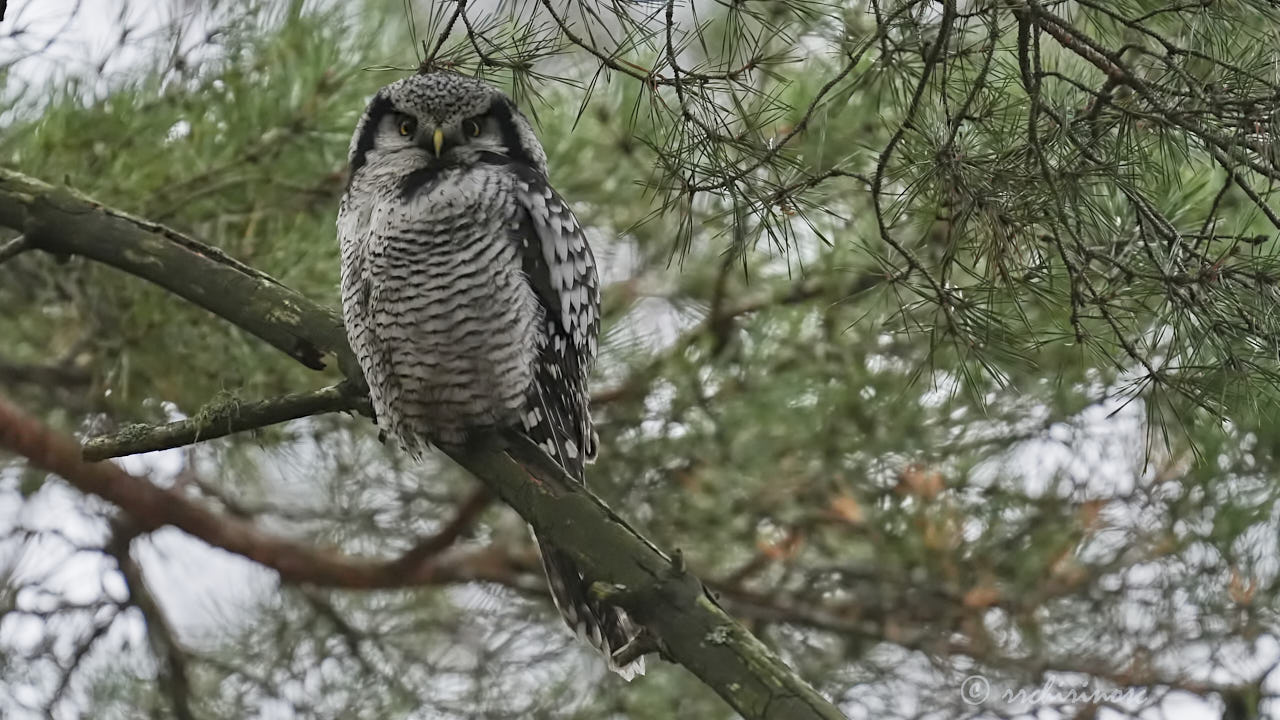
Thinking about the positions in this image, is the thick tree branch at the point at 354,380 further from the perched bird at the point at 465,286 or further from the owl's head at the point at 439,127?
the owl's head at the point at 439,127

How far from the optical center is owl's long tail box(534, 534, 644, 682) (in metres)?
2.26

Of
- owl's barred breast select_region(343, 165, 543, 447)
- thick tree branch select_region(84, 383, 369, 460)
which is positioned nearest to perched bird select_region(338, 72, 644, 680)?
owl's barred breast select_region(343, 165, 543, 447)

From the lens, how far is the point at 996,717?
3096 millimetres

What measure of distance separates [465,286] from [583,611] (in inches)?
23.6

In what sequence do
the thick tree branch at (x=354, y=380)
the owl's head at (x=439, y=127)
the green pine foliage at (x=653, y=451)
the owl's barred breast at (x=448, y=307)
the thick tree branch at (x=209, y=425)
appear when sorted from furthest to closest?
the green pine foliage at (x=653, y=451)
the owl's head at (x=439, y=127)
the owl's barred breast at (x=448, y=307)
the thick tree branch at (x=209, y=425)
the thick tree branch at (x=354, y=380)

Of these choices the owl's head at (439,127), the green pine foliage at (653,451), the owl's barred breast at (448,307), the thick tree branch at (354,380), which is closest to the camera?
the thick tree branch at (354,380)

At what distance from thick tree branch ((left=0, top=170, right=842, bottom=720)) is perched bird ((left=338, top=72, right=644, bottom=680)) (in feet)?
0.32

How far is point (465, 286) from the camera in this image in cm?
218

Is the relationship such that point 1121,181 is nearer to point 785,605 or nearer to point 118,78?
point 785,605

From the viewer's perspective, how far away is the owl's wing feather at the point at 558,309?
2.24 metres

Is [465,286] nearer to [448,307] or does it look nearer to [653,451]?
[448,307]

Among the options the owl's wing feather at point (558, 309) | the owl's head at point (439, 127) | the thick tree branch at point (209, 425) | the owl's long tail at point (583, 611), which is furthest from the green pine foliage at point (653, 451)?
the thick tree branch at point (209, 425)

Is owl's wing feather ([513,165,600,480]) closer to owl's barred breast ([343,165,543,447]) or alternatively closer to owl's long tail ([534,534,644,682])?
owl's barred breast ([343,165,543,447])

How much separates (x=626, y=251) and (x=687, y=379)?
0.37 metres
